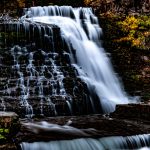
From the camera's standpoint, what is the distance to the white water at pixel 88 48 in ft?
54.0

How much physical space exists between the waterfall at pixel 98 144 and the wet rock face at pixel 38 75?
13.1 ft

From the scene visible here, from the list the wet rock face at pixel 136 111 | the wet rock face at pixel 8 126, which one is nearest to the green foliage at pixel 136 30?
the wet rock face at pixel 136 111

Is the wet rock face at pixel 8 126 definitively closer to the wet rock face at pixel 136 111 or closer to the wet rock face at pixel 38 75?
the wet rock face at pixel 38 75

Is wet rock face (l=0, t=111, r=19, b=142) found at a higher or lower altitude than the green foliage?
lower

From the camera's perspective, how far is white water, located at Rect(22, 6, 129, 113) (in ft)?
54.0

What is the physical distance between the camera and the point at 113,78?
17.9 metres

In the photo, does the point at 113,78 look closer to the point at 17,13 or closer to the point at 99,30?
the point at 99,30

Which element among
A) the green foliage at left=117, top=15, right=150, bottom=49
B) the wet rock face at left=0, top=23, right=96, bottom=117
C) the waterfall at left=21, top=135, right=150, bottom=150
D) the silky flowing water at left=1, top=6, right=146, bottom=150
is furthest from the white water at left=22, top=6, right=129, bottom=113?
the waterfall at left=21, top=135, right=150, bottom=150

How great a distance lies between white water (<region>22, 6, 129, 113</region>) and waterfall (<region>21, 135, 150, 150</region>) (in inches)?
180

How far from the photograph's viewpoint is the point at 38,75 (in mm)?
15133

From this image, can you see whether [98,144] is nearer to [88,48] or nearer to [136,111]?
[136,111]

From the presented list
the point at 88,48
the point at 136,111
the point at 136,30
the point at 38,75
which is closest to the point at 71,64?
the point at 38,75

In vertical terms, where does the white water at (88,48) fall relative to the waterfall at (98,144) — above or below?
above

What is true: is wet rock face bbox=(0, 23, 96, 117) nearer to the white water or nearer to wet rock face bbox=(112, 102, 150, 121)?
the white water
